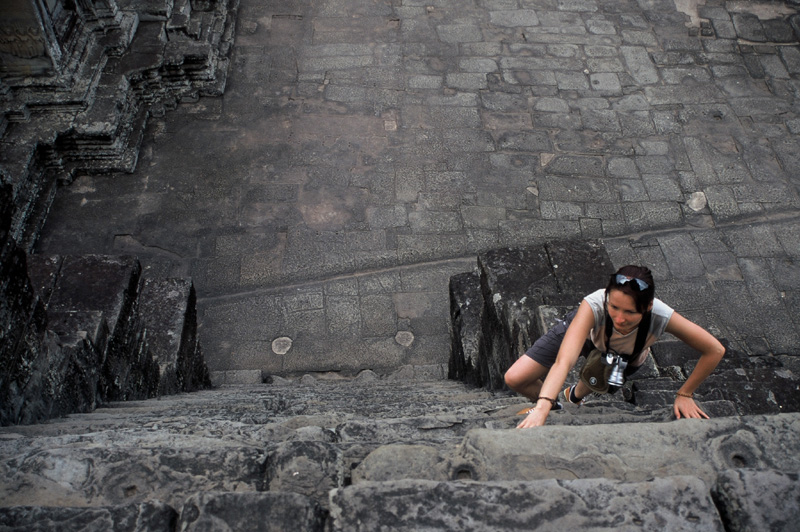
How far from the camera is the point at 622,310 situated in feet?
9.37

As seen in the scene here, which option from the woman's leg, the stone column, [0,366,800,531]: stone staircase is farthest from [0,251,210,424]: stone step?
the stone column

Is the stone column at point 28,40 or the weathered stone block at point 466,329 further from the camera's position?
the stone column at point 28,40

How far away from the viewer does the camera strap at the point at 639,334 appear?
9.70ft

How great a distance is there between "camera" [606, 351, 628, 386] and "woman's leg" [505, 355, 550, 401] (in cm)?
37

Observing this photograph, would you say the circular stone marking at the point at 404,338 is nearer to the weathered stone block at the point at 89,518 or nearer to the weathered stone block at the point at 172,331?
the weathered stone block at the point at 172,331

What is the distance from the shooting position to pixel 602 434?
6.98 feet

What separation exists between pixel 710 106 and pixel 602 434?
7.10 m

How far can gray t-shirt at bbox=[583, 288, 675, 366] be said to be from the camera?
297 cm

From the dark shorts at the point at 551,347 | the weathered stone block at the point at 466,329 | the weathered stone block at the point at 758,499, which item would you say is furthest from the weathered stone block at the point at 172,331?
the weathered stone block at the point at 758,499

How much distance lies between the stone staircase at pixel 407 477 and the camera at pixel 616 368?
2.40 ft

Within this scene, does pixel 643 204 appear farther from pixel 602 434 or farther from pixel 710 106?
pixel 602 434

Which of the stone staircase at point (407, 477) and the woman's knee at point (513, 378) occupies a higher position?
the stone staircase at point (407, 477)

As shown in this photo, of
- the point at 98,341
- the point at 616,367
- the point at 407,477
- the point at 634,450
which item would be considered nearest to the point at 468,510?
the point at 407,477

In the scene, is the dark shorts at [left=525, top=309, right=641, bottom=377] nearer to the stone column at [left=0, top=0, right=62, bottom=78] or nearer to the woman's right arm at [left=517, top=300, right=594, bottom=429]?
the woman's right arm at [left=517, top=300, right=594, bottom=429]
